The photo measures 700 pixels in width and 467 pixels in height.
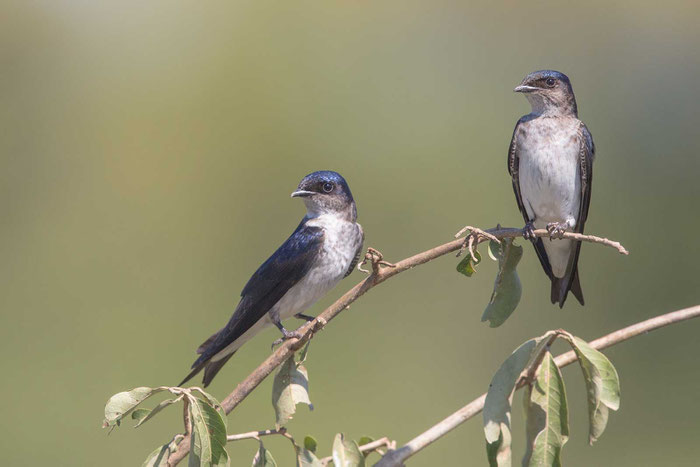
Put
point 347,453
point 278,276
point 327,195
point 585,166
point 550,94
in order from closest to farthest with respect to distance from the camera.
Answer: point 347,453
point 278,276
point 327,195
point 585,166
point 550,94

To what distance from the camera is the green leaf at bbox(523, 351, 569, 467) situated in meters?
2.12

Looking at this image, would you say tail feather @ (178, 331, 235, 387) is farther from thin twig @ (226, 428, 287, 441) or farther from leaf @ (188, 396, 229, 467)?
leaf @ (188, 396, 229, 467)

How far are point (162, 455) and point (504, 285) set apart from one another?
108 cm

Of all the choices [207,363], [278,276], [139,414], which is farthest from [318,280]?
[139,414]

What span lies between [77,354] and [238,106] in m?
5.47

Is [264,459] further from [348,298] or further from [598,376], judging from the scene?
[598,376]

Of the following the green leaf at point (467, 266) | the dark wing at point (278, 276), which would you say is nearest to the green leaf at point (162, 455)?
the green leaf at point (467, 266)

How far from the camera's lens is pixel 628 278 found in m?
11.9

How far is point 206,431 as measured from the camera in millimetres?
2117

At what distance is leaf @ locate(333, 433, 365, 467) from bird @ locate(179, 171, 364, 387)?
5.02 feet

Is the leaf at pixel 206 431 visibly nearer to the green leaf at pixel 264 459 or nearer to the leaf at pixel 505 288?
the green leaf at pixel 264 459

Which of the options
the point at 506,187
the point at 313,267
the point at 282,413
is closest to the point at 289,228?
the point at 506,187

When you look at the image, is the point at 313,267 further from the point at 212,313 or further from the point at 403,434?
the point at 212,313

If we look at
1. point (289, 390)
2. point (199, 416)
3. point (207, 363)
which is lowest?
point (207, 363)
